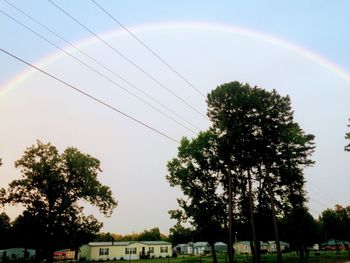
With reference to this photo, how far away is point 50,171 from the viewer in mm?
47438

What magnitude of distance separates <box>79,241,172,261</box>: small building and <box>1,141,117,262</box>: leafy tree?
21.7 m

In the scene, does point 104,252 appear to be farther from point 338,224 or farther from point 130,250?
point 338,224

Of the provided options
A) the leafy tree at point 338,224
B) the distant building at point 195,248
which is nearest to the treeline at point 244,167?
the leafy tree at point 338,224

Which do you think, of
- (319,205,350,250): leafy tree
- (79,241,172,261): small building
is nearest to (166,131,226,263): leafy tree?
(79,241,172,261): small building

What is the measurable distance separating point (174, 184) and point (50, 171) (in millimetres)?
17995

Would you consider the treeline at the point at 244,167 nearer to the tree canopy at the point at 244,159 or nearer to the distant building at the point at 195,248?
the tree canopy at the point at 244,159

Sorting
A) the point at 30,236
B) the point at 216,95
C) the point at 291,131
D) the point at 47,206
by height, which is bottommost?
the point at 30,236

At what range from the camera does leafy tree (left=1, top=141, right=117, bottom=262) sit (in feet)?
150

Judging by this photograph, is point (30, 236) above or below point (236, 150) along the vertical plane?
below

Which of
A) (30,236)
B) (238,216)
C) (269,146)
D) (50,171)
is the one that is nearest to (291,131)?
(269,146)

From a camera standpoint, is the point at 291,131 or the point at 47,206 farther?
the point at 47,206

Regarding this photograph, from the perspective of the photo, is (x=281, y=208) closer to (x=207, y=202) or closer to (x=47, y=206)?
(x=207, y=202)

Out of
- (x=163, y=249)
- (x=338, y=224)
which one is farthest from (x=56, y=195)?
(x=338, y=224)

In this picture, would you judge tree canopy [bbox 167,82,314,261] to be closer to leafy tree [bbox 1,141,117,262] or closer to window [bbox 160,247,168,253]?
leafy tree [bbox 1,141,117,262]
